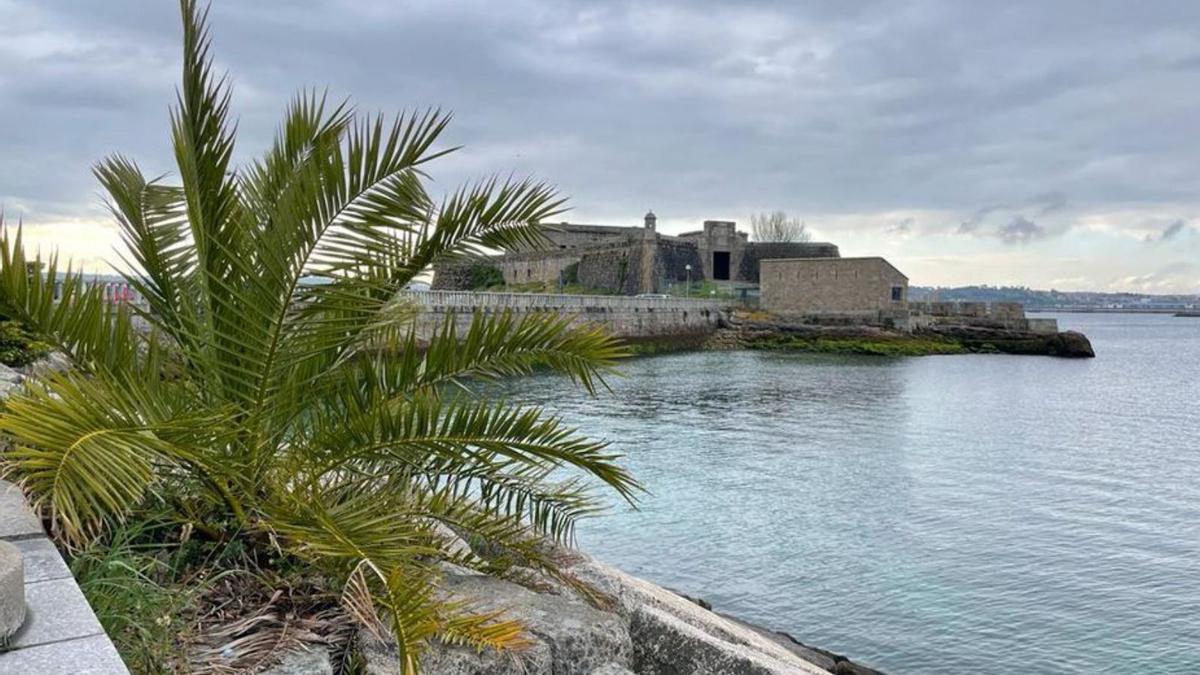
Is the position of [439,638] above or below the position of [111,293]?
below

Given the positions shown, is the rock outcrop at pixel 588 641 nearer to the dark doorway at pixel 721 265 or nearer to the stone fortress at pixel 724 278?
the stone fortress at pixel 724 278

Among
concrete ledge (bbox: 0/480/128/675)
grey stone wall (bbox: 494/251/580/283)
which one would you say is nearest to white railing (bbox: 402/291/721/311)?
grey stone wall (bbox: 494/251/580/283)

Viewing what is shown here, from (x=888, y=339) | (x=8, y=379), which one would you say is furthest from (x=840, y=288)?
(x=8, y=379)

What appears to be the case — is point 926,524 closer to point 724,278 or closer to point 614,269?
point 614,269

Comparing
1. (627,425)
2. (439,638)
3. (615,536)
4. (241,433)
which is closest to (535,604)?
(439,638)

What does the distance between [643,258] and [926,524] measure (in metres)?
51.2

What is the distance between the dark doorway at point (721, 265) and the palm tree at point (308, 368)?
218 feet

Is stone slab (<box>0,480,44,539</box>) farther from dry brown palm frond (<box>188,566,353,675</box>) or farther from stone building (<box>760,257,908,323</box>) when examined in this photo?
stone building (<box>760,257,908,323</box>)

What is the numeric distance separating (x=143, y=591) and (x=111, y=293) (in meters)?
2.31

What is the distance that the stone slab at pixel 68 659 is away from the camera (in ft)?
7.59

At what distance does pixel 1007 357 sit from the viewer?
5191 cm

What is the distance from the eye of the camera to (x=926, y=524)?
1284 cm

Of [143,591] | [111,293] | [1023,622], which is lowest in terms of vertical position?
[1023,622]

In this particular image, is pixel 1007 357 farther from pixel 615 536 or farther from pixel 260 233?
pixel 260 233
